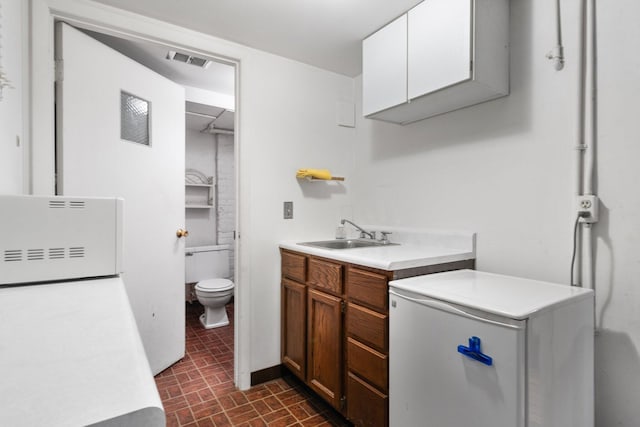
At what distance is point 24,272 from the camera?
1101mm

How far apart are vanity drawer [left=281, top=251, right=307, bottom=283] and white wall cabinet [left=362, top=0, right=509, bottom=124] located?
996 millimetres

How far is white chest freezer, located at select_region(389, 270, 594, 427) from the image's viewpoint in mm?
984

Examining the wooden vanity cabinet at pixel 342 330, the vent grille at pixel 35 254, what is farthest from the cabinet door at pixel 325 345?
the vent grille at pixel 35 254

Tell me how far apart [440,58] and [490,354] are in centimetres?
126

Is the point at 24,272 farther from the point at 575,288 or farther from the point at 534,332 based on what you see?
the point at 575,288

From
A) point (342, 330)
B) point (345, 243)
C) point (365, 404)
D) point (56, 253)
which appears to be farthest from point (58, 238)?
point (345, 243)

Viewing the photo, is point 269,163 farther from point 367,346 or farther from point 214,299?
point 214,299

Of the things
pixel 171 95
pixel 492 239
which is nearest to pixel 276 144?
pixel 171 95

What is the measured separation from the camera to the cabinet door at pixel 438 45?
143 centimetres

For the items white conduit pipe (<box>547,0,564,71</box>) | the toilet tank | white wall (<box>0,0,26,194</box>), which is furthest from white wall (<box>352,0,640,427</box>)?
the toilet tank

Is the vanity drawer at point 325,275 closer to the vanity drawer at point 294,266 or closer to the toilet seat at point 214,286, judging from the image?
the vanity drawer at point 294,266

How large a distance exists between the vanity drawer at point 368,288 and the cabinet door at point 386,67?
928 mm

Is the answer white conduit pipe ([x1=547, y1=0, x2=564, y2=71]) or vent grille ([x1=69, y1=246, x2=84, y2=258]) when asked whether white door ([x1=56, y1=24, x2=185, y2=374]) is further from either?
white conduit pipe ([x1=547, y1=0, x2=564, y2=71])

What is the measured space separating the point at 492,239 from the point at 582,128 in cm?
61
